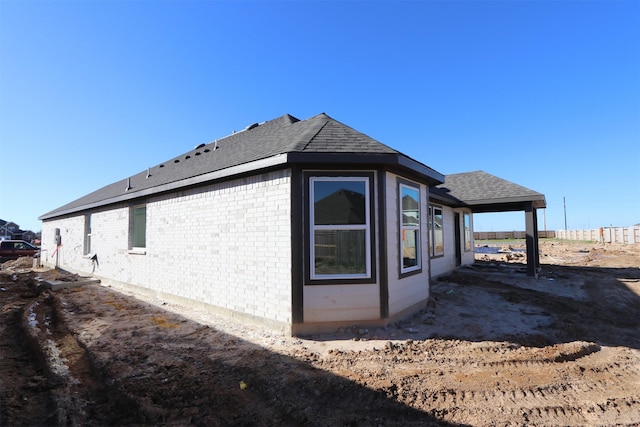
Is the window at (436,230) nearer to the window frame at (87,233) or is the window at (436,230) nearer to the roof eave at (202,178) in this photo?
the roof eave at (202,178)

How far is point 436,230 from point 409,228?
214 inches

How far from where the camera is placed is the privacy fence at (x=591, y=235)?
90.9 ft

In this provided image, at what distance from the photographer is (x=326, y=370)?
3984mm

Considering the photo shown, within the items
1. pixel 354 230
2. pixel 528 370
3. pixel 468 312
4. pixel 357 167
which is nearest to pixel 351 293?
pixel 354 230

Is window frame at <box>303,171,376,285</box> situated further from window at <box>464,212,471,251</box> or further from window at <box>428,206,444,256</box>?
window at <box>464,212,471,251</box>

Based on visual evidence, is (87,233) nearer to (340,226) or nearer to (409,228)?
(340,226)

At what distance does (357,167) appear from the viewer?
5586 millimetres

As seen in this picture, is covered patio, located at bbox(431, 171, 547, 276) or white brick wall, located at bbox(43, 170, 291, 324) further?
covered patio, located at bbox(431, 171, 547, 276)

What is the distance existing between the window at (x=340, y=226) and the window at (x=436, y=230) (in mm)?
5923

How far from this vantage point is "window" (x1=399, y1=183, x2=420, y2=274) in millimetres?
6352

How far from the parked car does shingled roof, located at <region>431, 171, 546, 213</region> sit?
26.2 m

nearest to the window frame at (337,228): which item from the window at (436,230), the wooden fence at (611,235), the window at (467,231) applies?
the window at (436,230)

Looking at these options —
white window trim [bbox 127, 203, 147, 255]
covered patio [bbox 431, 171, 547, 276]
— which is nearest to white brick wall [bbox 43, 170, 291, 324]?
white window trim [bbox 127, 203, 147, 255]

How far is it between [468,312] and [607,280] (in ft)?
29.5
